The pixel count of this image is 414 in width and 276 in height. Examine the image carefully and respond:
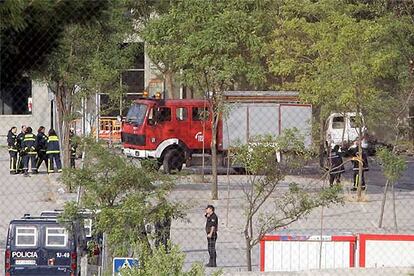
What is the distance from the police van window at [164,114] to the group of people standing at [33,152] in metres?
2.37

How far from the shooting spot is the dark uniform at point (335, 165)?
19562 millimetres

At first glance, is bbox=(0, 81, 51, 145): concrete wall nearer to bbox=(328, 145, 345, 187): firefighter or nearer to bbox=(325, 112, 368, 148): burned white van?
bbox=(325, 112, 368, 148): burned white van

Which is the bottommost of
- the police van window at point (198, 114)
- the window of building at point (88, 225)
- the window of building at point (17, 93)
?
the window of building at point (88, 225)

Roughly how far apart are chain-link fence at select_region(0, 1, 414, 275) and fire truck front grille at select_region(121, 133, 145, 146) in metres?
0.03

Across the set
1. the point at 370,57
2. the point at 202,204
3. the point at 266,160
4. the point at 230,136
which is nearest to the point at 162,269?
the point at 266,160

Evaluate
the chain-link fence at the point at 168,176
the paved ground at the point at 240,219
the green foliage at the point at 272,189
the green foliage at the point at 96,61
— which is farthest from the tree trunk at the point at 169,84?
the green foliage at the point at 272,189

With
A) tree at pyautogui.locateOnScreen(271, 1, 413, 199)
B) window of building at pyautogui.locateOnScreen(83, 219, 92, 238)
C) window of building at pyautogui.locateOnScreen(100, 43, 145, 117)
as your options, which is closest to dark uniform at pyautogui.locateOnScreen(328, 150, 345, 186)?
tree at pyautogui.locateOnScreen(271, 1, 413, 199)

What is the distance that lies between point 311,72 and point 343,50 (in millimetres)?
4520

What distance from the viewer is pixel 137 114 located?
83.5ft

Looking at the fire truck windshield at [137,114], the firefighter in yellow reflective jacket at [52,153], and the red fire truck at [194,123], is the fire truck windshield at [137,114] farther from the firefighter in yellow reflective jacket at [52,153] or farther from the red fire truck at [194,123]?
the firefighter in yellow reflective jacket at [52,153]

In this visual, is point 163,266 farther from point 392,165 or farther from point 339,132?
point 339,132

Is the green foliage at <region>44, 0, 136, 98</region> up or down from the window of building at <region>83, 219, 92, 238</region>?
up

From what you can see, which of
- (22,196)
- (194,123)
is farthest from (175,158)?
(22,196)

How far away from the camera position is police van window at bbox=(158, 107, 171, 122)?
82.8ft
